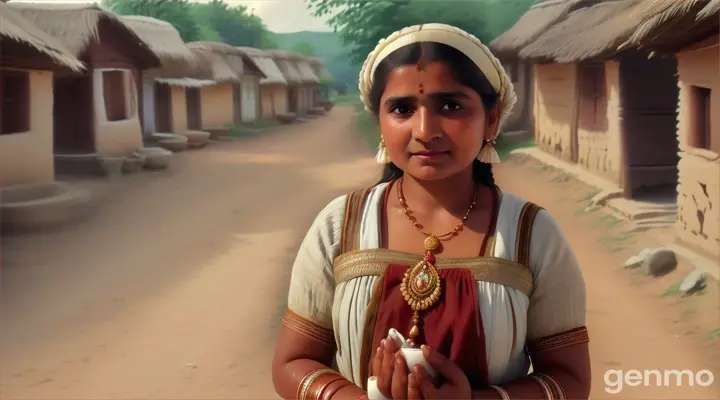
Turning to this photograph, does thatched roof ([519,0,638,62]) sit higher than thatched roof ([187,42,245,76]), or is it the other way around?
thatched roof ([519,0,638,62])

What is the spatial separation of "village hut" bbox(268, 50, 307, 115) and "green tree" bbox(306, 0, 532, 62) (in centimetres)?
45

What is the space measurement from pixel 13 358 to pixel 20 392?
25cm

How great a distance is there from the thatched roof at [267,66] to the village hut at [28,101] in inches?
56.6

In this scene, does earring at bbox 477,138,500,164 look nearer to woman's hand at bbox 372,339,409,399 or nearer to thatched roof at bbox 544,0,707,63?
woman's hand at bbox 372,339,409,399

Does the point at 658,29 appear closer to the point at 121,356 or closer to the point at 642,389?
the point at 642,389

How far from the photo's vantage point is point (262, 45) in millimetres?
3650

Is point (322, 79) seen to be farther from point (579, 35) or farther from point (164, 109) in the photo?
point (579, 35)

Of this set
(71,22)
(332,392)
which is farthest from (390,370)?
(71,22)

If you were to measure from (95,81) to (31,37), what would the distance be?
7.76 feet

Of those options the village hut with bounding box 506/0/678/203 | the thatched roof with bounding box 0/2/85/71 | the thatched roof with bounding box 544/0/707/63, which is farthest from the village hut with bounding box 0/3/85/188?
the thatched roof with bounding box 544/0/707/63

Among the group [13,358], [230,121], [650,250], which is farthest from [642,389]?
[230,121]

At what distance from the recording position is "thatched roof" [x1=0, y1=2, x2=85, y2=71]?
441cm

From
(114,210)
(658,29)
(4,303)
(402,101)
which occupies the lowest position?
(4,303)

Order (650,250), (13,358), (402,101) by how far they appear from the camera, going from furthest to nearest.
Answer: (650,250) < (13,358) < (402,101)
